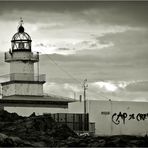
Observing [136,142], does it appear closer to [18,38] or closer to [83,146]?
[83,146]

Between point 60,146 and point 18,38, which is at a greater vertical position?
point 18,38

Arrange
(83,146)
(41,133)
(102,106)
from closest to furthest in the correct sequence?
(83,146)
(41,133)
(102,106)

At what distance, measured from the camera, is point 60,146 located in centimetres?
3725

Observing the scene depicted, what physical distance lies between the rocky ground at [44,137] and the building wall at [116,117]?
8.32m

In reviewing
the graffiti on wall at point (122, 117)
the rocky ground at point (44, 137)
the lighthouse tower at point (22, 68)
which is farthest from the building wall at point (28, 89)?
the rocky ground at point (44, 137)

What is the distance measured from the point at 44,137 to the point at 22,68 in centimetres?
1578

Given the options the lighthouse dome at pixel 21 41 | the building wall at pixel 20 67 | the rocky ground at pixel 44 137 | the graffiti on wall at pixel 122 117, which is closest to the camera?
the rocky ground at pixel 44 137

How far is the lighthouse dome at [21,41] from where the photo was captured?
56.1 m

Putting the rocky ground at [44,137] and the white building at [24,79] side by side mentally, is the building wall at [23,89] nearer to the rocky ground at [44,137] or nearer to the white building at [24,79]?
the white building at [24,79]

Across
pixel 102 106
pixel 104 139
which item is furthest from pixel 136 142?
pixel 102 106

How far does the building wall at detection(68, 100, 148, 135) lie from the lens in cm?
5488

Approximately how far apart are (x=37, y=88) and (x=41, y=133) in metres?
14.4

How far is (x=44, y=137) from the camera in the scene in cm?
4106

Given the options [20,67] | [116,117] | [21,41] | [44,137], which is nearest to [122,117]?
[116,117]
